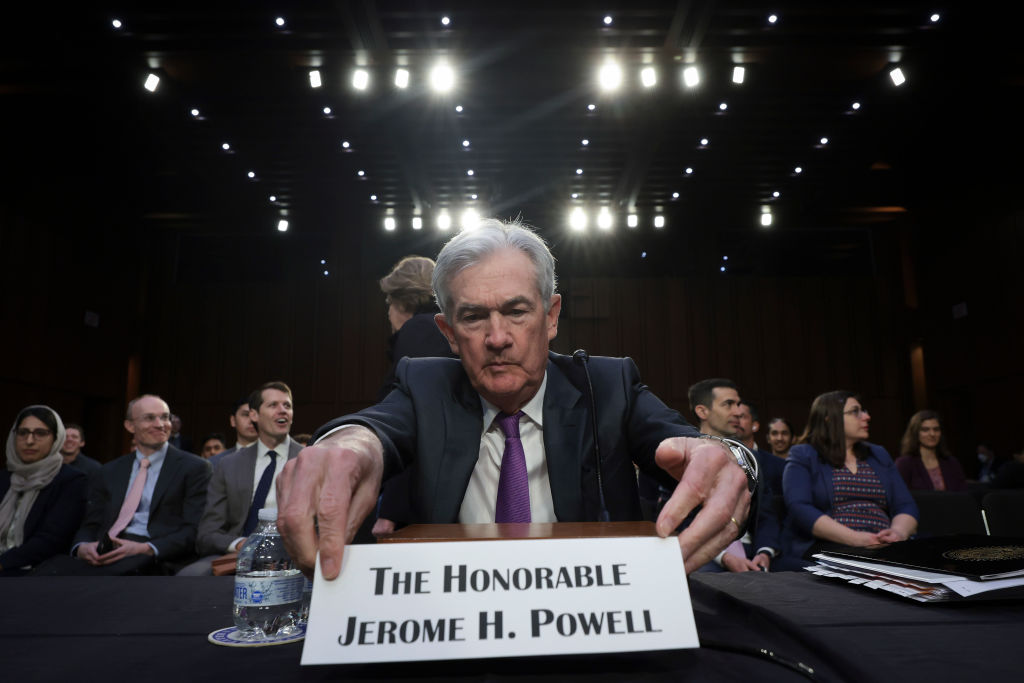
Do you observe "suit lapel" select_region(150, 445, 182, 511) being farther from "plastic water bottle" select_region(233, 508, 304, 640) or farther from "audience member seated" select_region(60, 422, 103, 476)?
"plastic water bottle" select_region(233, 508, 304, 640)

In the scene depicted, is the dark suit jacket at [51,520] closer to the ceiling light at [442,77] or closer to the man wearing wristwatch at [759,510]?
the man wearing wristwatch at [759,510]

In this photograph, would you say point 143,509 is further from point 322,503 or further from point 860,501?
point 860,501

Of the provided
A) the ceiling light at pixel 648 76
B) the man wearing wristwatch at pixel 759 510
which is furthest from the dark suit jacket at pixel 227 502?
the ceiling light at pixel 648 76

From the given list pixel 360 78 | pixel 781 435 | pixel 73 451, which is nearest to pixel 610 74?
pixel 360 78

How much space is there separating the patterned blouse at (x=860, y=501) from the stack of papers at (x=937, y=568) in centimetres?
209

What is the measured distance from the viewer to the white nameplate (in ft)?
1.78

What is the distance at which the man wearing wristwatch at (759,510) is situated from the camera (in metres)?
2.67

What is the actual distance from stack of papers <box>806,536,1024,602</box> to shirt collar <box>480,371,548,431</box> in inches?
21.1

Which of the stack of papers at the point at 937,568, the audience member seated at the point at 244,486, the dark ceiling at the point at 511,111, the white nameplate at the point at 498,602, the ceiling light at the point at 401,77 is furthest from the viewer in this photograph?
the ceiling light at the point at 401,77

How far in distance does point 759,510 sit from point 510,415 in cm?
191

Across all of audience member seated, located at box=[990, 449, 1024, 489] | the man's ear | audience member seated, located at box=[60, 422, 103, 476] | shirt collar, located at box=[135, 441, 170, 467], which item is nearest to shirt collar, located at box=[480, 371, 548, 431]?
the man's ear

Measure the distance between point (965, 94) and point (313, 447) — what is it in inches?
328

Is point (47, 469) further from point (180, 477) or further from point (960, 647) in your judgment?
point (960, 647)

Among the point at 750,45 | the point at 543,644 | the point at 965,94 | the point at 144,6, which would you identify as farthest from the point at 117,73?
the point at 965,94
